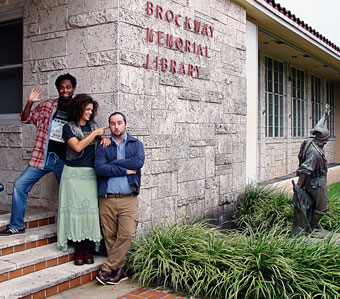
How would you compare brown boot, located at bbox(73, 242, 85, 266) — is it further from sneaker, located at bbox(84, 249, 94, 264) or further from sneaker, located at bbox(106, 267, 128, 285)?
sneaker, located at bbox(106, 267, 128, 285)

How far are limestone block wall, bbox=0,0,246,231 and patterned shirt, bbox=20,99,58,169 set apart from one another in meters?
0.51

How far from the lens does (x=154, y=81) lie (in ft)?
19.2

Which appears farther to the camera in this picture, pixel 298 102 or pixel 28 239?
pixel 298 102

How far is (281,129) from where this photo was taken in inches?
500

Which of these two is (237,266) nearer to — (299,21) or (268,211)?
(268,211)

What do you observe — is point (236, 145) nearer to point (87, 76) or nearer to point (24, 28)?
point (87, 76)

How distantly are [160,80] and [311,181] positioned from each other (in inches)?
101

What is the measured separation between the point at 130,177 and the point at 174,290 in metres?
1.25

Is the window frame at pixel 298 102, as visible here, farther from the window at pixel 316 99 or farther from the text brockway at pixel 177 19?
the text brockway at pixel 177 19

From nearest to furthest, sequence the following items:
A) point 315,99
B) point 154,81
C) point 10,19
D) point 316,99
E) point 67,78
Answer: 1. point 67,78
2. point 154,81
3. point 10,19
4. point 315,99
5. point 316,99

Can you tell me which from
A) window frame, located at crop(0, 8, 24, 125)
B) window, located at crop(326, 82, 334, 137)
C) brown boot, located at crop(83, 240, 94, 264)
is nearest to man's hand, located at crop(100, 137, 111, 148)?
brown boot, located at crop(83, 240, 94, 264)

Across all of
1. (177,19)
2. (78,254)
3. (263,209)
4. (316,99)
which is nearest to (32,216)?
(78,254)

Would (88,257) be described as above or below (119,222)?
below

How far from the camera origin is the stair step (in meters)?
4.09
